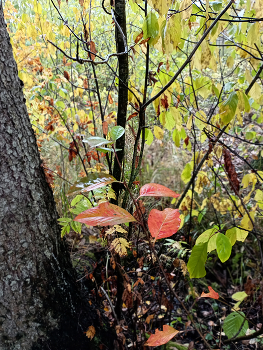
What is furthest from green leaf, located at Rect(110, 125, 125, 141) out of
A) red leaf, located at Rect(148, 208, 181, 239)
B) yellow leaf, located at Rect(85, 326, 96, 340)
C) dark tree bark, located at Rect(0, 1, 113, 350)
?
yellow leaf, located at Rect(85, 326, 96, 340)

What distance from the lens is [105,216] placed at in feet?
1.76

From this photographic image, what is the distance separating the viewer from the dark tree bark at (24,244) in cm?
87

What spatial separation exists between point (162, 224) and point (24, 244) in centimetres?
54

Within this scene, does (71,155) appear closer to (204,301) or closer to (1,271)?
(1,271)

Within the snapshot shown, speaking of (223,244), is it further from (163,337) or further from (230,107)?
(230,107)

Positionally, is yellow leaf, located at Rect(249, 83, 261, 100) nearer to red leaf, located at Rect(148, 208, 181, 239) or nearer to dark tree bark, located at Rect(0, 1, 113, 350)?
red leaf, located at Rect(148, 208, 181, 239)

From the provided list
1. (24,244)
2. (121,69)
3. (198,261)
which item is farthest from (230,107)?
(24,244)

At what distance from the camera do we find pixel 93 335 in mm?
1052

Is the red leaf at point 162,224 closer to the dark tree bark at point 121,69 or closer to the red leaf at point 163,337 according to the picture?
the red leaf at point 163,337

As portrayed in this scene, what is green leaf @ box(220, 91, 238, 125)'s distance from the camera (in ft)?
2.98

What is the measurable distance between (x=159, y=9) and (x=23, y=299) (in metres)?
1.08

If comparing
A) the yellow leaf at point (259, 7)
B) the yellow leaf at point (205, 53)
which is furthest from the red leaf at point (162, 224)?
the yellow leaf at point (259, 7)

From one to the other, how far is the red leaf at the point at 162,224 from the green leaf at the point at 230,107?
0.47 metres

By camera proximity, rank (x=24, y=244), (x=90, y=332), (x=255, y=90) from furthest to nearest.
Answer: (x=255, y=90)
(x=90, y=332)
(x=24, y=244)
